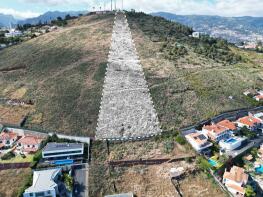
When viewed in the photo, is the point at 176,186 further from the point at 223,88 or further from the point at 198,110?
the point at 223,88

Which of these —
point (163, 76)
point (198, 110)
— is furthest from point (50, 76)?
point (198, 110)

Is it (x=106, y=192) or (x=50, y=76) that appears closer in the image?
(x=106, y=192)

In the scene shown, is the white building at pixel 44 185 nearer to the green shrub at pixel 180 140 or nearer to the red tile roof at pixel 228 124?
the green shrub at pixel 180 140

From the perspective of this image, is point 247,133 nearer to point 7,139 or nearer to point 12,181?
point 12,181

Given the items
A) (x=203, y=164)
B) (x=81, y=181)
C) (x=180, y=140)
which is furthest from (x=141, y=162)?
(x=81, y=181)

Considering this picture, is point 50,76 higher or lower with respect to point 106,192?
higher

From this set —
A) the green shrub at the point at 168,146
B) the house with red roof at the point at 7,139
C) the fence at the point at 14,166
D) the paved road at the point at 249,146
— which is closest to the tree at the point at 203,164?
the green shrub at the point at 168,146
